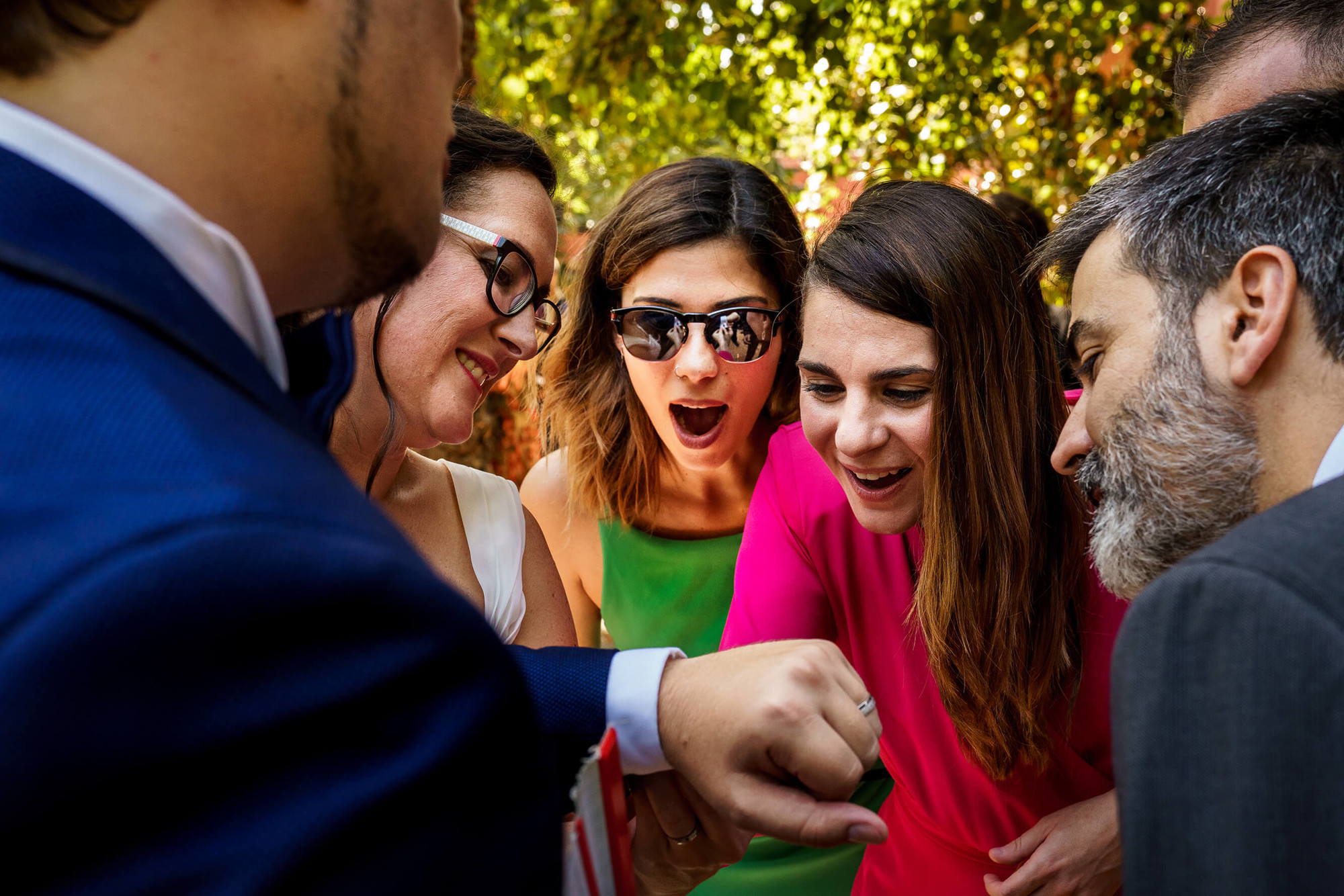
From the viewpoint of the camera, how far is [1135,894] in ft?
3.18

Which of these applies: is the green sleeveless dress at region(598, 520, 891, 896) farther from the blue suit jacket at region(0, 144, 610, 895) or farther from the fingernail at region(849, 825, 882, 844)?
the blue suit jacket at region(0, 144, 610, 895)

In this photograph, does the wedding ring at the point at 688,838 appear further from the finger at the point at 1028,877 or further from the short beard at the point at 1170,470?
the finger at the point at 1028,877

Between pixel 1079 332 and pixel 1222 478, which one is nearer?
pixel 1222 478

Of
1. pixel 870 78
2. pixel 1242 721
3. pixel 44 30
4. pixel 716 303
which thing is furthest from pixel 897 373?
pixel 870 78

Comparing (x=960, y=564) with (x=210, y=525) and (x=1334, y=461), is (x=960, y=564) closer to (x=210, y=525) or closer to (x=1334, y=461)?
(x=1334, y=461)

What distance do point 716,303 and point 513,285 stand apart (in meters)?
0.76

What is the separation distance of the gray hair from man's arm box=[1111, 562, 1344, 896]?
0.83 meters

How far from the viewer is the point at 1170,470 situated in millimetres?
1800

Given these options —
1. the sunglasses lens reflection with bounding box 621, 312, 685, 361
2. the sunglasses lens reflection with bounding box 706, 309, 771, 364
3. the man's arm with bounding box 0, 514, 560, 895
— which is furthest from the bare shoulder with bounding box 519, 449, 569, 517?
the man's arm with bounding box 0, 514, 560, 895

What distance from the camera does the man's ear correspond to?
1587 mm

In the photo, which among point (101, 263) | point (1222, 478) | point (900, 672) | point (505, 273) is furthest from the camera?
point (505, 273)

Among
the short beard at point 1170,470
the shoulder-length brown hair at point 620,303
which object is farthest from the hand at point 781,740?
the shoulder-length brown hair at point 620,303

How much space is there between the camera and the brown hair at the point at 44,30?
914mm

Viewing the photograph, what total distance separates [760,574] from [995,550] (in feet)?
2.24
